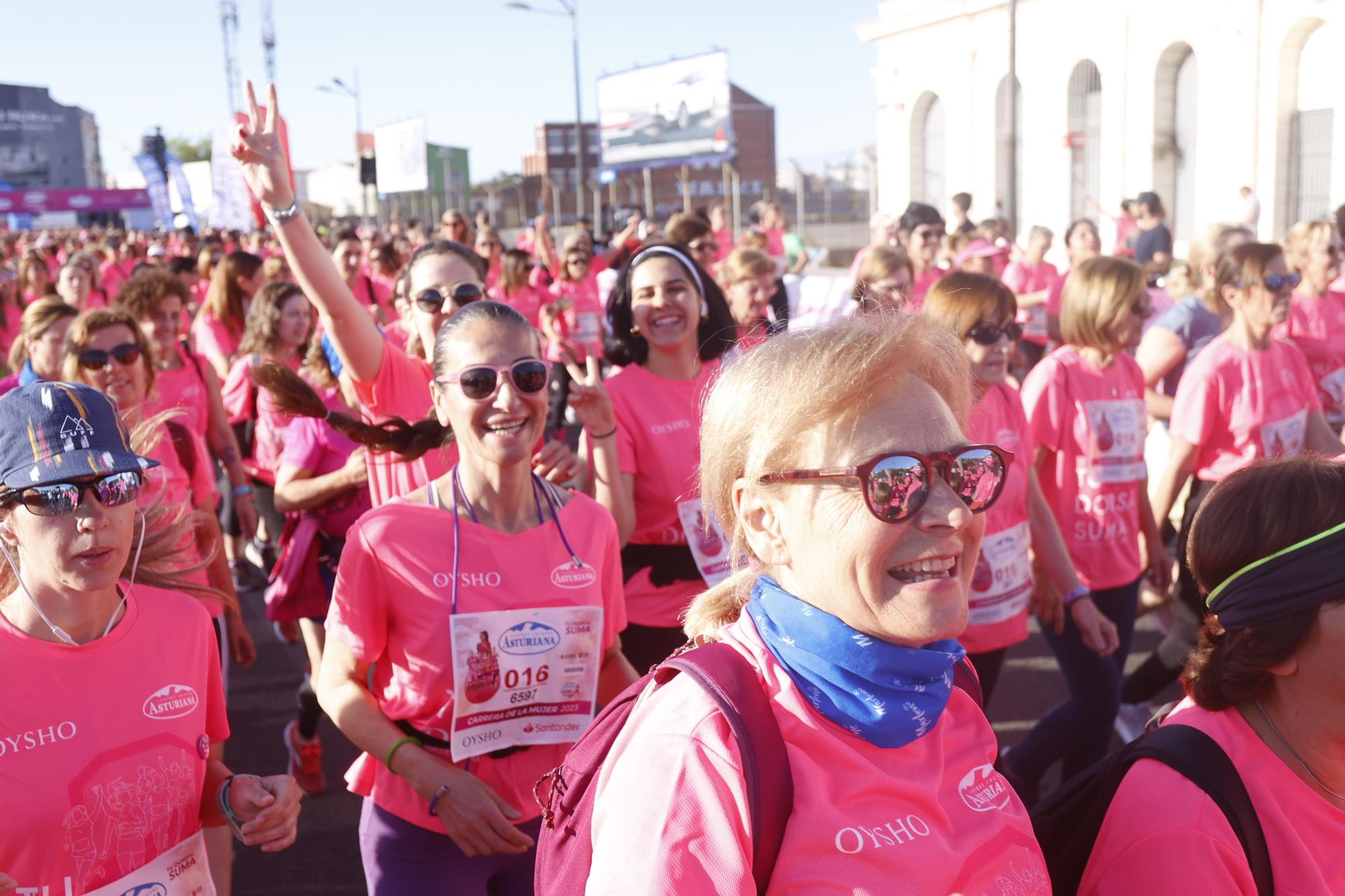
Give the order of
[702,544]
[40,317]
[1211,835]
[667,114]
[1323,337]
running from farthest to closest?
1. [667,114]
2. [1323,337]
3. [40,317]
4. [702,544]
5. [1211,835]

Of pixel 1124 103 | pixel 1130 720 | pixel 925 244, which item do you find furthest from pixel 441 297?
pixel 1124 103

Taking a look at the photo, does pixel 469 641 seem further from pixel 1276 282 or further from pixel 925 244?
pixel 925 244

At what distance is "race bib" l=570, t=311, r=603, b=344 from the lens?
11.4 m

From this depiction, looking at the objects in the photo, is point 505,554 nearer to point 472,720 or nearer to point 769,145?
point 472,720

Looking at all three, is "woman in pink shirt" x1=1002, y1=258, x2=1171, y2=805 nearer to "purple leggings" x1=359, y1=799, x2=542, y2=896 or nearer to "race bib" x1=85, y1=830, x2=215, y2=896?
"purple leggings" x1=359, y1=799, x2=542, y2=896

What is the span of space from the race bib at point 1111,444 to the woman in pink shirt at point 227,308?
17.9 ft

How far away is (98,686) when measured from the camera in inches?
87.4

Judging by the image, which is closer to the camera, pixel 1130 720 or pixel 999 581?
pixel 999 581

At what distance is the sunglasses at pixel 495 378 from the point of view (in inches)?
110

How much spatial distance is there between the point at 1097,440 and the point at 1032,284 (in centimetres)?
739

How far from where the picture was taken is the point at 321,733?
5.46 metres

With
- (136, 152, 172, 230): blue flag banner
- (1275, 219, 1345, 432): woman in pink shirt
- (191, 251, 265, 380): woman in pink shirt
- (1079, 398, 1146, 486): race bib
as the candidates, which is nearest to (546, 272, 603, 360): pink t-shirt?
(191, 251, 265, 380): woman in pink shirt

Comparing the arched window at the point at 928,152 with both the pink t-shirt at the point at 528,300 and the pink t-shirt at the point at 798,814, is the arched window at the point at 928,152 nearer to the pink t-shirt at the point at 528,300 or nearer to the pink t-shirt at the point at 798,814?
the pink t-shirt at the point at 528,300

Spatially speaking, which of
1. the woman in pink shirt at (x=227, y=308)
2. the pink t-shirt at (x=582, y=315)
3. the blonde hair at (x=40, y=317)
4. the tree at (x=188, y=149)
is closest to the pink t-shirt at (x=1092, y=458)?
the blonde hair at (x=40, y=317)
